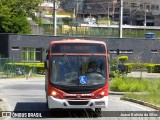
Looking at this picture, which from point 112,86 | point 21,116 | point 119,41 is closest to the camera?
point 21,116

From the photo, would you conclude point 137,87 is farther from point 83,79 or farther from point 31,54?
point 31,54

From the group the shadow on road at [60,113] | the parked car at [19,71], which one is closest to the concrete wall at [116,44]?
the parked car at [19,71]

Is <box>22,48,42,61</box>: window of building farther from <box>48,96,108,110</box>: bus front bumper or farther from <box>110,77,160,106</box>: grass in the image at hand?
<box>48,96,108,110</box>: bus front bumper

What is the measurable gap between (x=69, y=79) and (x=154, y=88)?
9.03 metres

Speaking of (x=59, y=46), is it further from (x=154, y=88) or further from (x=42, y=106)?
(x=154, y=88)

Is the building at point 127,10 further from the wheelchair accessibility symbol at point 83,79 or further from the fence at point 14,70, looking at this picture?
the wheelchair accessibility symbol at point 83,79

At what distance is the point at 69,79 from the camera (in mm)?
17688

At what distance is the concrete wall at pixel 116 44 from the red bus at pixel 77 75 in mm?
48332

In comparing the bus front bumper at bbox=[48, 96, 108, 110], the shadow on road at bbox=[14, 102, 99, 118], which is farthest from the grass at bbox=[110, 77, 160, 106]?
the bus front bumper at bbox=[48, 96, 108, 110]

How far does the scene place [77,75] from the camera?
1777cm

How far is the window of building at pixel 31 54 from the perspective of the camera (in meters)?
67.7

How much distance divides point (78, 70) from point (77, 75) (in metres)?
0.18

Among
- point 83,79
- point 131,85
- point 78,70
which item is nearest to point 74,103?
point 83,79

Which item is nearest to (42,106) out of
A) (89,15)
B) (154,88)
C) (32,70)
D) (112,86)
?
(154,88)
